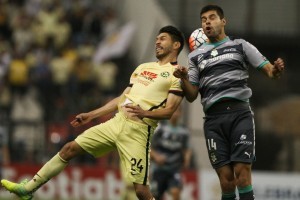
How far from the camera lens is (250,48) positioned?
1220 centimetres

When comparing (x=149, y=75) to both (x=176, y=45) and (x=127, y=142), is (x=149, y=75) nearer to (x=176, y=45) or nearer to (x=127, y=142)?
(x=176, y=45)

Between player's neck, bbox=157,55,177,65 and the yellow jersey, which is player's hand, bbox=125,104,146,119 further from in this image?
player's neck, bbox=157,55,177,65

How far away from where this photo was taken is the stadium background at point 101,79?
22.0 metres

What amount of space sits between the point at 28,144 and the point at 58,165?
975 centimetres

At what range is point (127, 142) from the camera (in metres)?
12.5

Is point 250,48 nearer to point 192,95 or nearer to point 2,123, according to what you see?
point 192,95

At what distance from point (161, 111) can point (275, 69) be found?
1564mm

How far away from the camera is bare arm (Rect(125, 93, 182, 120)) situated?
1220 centimetres

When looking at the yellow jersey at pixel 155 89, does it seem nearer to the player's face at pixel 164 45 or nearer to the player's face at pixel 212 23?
the player's face at pixel 164 45

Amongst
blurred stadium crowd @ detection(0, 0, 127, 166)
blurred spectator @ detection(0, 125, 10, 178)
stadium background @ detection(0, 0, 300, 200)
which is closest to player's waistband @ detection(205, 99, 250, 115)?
stadium background @ detection(0, 0, 300, 200)

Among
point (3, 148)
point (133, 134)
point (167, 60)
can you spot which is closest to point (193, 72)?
Result: point (167, 60)

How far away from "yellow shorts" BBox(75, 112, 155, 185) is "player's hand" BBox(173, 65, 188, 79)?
0.90 meters

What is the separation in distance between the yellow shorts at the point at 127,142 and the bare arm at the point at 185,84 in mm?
725

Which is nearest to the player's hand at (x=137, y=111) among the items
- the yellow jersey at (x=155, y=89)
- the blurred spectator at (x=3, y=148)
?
the yellow jersey at (x=155, y=89)
